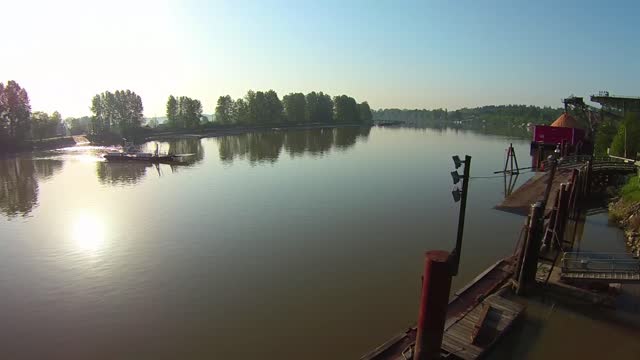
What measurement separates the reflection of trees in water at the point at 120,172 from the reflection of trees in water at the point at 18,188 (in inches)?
327

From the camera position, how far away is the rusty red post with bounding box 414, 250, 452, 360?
10.6 metres

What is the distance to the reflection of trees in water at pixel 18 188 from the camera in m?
39.0

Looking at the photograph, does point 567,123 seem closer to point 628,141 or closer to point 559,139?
point 559,139

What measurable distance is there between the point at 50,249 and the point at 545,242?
31354 millimetres

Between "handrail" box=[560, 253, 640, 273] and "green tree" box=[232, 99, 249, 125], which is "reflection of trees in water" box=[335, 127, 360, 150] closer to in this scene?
"green tree" box=[232, 99, 249, 125]

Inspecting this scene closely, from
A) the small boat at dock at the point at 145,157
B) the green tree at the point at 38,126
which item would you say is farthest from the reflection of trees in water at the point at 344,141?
the green tree at the point at 38,126

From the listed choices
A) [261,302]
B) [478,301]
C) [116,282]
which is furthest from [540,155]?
[116,282]

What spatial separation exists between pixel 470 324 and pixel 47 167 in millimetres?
75454

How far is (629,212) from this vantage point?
1158 inches

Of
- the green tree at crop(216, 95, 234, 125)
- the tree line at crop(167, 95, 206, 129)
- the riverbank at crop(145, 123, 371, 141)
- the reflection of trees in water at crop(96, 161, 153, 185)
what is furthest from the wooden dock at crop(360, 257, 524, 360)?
the green tree at crop(216, 95, 234, 125)

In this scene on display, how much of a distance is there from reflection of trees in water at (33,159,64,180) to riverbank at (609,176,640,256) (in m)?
66.8

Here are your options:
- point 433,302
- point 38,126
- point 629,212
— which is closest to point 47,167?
point 38,126

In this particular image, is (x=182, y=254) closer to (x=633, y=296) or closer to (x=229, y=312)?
(x=229, y=312)

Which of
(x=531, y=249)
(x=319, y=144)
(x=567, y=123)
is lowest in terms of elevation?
(x=319, y=144)
